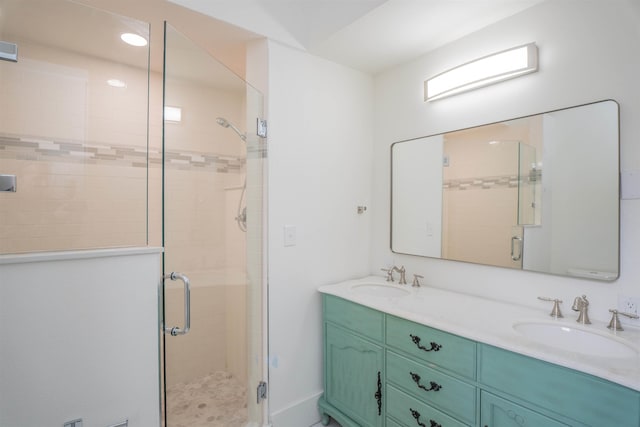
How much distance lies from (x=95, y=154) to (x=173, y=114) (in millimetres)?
751

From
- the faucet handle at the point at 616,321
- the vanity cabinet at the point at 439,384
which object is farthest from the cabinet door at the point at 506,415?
the faucet handle at the point at 616,321

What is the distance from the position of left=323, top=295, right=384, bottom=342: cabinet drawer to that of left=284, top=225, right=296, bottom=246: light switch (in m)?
Answer: 0.43

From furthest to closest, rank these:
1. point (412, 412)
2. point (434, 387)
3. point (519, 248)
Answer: point (519, 248) < point (412, 412) < point (434, 387)

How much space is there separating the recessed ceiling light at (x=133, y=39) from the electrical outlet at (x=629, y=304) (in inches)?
97.3

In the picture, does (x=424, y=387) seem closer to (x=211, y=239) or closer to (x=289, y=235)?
(x=289, y=235)

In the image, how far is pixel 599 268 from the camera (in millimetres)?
1411

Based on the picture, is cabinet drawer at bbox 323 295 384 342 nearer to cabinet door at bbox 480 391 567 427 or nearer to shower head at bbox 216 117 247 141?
cabinet door at bbox 480 391 567 427

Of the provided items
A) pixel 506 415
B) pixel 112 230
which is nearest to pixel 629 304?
pixel 506 415

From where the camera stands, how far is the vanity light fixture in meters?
1.30

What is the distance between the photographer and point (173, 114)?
4.40 ft

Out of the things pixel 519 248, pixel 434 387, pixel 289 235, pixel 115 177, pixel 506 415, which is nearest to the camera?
pixel 506 415

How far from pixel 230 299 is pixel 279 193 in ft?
2.21

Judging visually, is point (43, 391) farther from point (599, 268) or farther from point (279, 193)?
point (599, 268)

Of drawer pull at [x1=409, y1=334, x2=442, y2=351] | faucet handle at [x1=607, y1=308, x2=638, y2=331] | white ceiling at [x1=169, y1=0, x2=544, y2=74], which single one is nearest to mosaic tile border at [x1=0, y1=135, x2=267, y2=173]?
white ceiling at [x1=169, y1=0, x2=544, y2=74]
